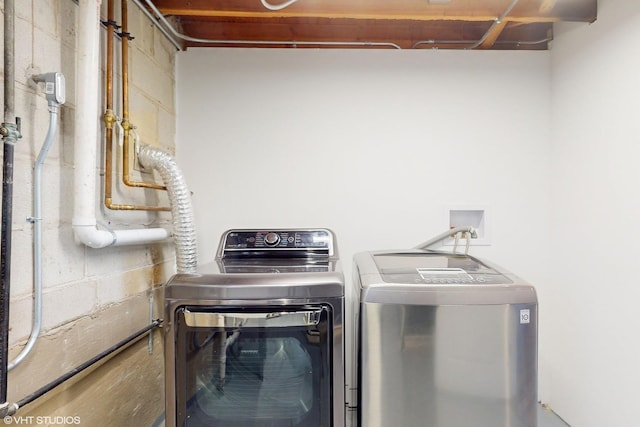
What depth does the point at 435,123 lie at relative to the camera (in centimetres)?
195

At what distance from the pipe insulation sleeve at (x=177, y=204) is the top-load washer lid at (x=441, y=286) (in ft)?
2.50

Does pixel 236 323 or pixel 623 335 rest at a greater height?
pixel 236 323

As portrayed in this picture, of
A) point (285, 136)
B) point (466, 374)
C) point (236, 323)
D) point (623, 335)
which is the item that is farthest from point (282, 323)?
point (623, 335)

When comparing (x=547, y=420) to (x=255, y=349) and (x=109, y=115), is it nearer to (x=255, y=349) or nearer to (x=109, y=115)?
(x=255, y=349)

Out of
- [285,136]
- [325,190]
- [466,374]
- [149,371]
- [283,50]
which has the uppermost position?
[283,50]

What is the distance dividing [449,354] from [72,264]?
129cm

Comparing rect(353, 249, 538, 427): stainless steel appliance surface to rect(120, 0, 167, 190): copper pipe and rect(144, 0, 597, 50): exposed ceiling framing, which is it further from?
rect(144, 0, 597, 50): exposed ceiling framing

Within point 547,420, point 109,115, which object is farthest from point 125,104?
point 547,420

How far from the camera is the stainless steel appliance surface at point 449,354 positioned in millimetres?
1117

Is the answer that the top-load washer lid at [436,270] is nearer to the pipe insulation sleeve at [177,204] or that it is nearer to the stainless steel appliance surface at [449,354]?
the stainless steel appliance surface at [449,354]

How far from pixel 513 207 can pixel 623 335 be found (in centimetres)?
77

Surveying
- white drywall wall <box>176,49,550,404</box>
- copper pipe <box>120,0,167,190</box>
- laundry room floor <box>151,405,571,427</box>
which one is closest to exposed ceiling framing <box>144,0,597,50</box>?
white drywall wall <box>176,49,550,404</box>

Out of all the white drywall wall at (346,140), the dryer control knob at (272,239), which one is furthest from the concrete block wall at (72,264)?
the dryer control knob at (272,239)

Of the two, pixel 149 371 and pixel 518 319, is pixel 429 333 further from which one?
pixel 149 371
